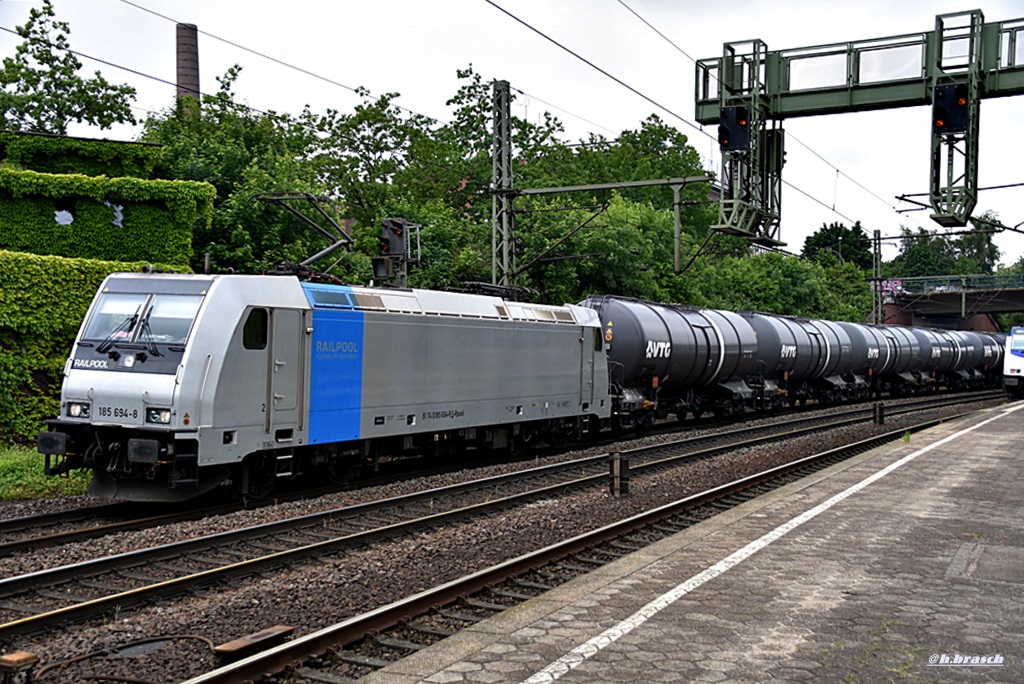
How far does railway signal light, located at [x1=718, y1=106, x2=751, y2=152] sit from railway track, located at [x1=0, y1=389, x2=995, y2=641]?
564cm

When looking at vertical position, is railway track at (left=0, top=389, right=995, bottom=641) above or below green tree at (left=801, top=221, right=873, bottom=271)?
below

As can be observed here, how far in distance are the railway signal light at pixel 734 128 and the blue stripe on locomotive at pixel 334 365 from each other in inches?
232

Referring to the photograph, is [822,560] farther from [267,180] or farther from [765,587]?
[267,180]

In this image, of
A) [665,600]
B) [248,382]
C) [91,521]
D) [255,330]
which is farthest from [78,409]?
[665,600]

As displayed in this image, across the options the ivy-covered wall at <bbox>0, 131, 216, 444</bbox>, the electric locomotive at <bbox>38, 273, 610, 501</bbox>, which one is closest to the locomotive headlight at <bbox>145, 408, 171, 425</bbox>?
the electric locomotive at <bbox>38, 273, 610, 501</bbox>

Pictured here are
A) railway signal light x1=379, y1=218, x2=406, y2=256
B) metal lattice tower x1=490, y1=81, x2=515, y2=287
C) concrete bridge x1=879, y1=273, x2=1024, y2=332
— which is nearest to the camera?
railway signal light x1=379, y1=218, x2=406, y2=256

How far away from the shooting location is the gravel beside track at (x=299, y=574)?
6.83m

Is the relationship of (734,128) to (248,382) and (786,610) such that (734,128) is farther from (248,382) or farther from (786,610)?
(786,610)

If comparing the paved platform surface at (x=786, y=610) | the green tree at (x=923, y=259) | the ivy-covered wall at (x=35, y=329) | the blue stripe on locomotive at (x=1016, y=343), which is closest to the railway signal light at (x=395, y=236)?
the ivy-covered wall at (x=35, y=329)

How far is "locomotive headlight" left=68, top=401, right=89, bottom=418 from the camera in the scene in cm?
1239

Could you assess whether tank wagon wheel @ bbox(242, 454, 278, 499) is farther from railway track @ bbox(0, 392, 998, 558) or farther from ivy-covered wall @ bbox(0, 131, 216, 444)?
ivy-covered wall @ bbox(0, 131, 216, 444)

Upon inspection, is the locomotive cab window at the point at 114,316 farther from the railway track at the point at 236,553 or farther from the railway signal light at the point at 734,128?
the railway signal light at the point at 734,128

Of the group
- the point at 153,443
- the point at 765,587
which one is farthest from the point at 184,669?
the point at 153,443

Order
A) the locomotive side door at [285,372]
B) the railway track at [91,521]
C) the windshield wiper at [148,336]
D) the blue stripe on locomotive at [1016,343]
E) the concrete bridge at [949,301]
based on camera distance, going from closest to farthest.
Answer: the railway track at [91,521], the windshield wiper at [148,336], the locomotive side door at [285,372], the blue stripe on locomotive at [1016,343], the concrete bridge at [949,301]
